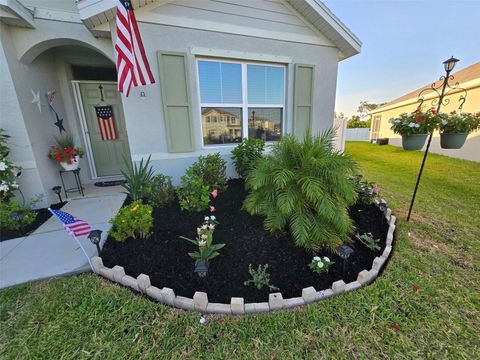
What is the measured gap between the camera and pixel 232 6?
359cm

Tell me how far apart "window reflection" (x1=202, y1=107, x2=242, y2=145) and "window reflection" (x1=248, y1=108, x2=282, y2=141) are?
0.95ft

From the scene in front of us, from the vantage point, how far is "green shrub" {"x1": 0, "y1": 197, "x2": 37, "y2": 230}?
2.65m


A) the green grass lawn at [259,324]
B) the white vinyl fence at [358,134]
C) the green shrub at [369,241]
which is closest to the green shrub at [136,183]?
the green grass lawn at [259,324]

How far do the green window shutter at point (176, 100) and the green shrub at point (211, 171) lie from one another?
544mm

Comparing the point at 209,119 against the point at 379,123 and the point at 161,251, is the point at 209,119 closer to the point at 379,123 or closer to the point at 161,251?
the point at 161,251

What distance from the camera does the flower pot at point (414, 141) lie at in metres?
2.62

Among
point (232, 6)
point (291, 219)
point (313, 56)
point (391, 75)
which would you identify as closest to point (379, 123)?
point (391, 75)

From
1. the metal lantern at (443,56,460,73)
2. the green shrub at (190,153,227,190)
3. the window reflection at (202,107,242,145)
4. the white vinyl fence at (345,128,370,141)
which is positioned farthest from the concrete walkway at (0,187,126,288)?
the white vinyl fence at (345,128,370,141)

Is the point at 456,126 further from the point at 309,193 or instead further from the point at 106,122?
the point at 106,122

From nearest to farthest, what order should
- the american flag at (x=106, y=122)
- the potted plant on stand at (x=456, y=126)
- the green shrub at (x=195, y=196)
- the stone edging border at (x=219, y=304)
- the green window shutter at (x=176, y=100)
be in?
the stone edging border at (x=219, y=304) → the potted plant on stand at (x=456, y=126) → the green shrub at (x=195, y=196) → the green window shutter at (x=176, y=100) → the american flag at (x=106, y=122)

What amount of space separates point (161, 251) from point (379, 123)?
1830 cm

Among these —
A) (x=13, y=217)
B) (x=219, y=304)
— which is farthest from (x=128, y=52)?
(x=219, y=304)

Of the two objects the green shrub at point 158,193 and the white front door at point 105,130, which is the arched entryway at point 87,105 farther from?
the green shrub at point 158,193

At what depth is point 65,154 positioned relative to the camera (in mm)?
3590
